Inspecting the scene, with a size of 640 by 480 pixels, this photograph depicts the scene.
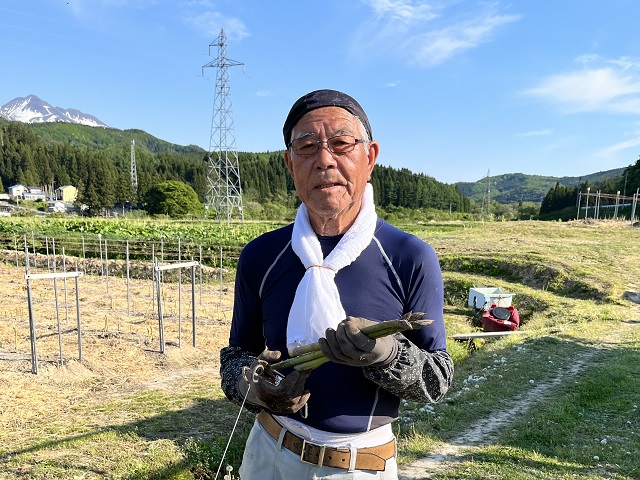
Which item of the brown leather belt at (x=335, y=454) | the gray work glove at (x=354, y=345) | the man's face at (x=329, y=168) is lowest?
the brown leather belt at (x=335, y=454)

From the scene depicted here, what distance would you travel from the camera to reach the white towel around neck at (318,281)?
138 centimetres

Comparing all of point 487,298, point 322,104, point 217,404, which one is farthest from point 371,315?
point 487,298

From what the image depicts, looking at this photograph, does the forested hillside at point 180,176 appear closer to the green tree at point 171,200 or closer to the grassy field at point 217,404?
the green tree at point 171,200

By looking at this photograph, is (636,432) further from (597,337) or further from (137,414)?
(137,414)

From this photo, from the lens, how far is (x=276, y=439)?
1.51 meters

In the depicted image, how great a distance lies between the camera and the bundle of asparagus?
1.08 m

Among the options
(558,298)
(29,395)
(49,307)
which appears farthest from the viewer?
(558,298)

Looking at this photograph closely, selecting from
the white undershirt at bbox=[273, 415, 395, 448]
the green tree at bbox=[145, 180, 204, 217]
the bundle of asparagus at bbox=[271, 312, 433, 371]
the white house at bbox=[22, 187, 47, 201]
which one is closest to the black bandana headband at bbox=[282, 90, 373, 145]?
the bundle of asparagus at bbox=[271, 312, 433, 371]

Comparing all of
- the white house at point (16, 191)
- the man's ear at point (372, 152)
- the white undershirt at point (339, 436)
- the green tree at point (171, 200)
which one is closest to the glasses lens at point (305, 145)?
the man's ear at point (372, 152)

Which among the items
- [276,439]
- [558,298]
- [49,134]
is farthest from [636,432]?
[49,134]

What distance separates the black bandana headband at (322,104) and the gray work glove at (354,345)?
28.3 inches

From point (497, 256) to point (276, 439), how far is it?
1816 cm

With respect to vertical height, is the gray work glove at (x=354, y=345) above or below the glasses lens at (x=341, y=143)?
below

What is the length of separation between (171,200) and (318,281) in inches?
2731
